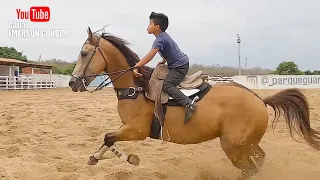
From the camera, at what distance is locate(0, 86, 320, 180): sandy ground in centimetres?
586

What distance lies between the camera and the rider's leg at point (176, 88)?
16.7ft

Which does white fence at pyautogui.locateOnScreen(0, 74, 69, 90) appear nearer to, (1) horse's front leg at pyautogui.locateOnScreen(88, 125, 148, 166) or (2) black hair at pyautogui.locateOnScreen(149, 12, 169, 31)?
(1) horse's front leg at pyautogui.locateOnScreen(88, 125, 148, 166)

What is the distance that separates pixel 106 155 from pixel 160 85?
2360mm

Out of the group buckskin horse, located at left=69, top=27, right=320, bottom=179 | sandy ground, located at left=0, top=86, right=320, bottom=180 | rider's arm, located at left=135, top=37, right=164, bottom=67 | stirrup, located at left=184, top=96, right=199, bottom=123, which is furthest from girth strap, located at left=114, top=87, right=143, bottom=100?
sandy ground, located at left=0, top=86, right=320, bottom=180

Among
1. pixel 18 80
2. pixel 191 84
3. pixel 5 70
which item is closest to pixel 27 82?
pixel 18 80

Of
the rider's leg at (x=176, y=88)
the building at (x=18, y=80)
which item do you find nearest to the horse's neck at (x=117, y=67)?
the rider's leg at (x=176, y=88)

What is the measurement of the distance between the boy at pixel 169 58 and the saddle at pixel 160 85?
2.6 inches

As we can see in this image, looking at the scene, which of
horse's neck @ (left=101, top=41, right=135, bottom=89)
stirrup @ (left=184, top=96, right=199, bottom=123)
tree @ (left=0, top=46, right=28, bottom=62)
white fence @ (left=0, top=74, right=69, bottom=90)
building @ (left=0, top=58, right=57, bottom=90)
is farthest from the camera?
tree @ (left=0, top=46, right=28, bottom=62)

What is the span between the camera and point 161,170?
20.3 feet

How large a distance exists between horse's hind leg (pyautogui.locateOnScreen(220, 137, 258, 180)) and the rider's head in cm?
165

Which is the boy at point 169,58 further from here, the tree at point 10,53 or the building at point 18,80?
the tree at point 10,53

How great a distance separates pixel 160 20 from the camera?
5227 millimetres

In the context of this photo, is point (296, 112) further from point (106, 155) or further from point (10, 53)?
point (10, 53)

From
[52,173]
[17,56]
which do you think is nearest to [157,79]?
[52,173]
